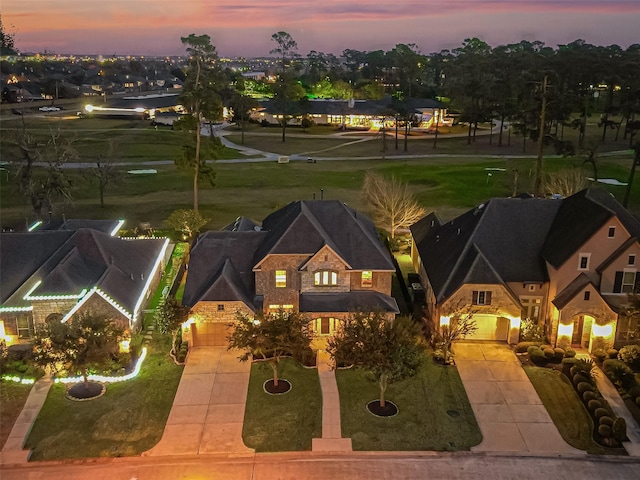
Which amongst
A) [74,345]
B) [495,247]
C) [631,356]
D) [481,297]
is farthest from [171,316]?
[631,356]

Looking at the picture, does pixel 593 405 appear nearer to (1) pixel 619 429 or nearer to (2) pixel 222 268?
(1) pixel 619 429

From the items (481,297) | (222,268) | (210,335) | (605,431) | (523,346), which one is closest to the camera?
(605,431)

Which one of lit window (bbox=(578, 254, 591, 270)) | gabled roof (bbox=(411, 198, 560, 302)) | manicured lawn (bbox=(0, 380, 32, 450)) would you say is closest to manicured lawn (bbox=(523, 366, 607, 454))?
gabled roof (bbox=(411, 198, 560, 302))

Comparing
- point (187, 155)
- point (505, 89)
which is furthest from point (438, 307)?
point (505, 89)

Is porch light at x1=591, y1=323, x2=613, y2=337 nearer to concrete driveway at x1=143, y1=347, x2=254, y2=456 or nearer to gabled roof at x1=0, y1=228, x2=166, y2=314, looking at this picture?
concrete driveway at x1=143, y1=347, x2=254, y2=456

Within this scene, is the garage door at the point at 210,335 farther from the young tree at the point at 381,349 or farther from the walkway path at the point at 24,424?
the young tree at the point at 381,349

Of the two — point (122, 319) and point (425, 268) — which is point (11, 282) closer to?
point (122, 319)

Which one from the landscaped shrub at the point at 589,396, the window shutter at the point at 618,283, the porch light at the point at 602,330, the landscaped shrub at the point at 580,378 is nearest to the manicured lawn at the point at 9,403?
the landscaped shrub at the point at 589,396
